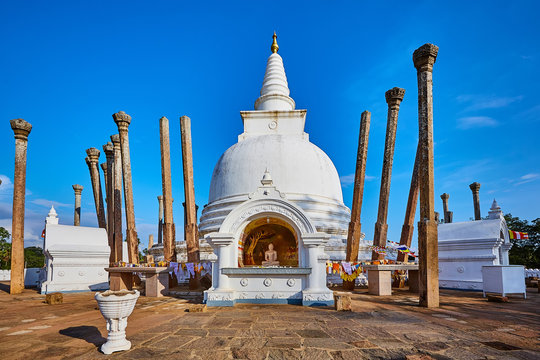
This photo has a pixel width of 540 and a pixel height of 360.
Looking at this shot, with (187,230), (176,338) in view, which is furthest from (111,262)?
(176,338)

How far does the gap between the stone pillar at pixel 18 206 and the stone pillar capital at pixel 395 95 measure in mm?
17242

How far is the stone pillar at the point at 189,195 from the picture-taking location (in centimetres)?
1422

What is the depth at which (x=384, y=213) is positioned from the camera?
15875 millimetres

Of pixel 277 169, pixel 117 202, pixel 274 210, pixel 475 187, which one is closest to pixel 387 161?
pixel 277 169

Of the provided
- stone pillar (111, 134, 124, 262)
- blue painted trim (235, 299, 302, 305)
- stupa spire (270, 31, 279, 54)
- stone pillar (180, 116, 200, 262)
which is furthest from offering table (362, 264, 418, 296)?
stupa spire (270, 31, 279, 54)

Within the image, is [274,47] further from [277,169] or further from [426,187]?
[426,187]

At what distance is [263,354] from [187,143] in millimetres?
11608

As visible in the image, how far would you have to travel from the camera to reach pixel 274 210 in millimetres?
11148

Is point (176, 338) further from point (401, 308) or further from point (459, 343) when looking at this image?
point (401, 308)

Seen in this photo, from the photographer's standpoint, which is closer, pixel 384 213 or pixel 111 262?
pixel 384 213

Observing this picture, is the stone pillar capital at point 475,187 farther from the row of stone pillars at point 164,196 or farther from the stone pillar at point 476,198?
the row of stone pillars at point 164,196

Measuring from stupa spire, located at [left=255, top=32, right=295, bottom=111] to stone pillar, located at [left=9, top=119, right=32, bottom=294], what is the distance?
13.8m

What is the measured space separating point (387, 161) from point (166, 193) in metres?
10.3

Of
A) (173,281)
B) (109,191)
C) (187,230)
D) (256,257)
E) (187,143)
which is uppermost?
(187,143)
